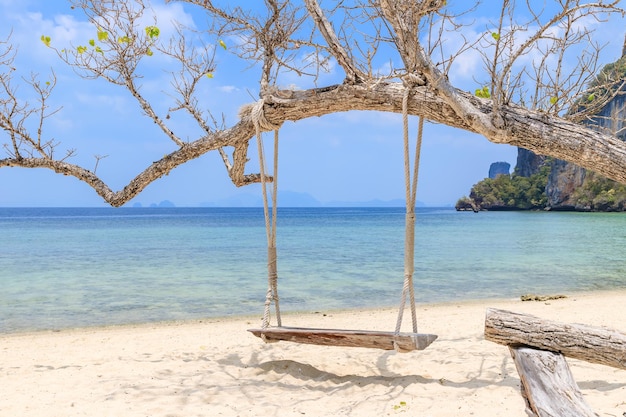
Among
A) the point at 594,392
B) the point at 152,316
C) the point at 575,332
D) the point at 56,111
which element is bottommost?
the point at 152,316

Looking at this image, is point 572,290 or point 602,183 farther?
point 602,183

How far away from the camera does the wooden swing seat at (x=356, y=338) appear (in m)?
2.92

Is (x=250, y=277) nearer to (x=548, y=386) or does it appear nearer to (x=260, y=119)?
(x=260, y=119)

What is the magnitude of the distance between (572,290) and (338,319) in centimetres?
483

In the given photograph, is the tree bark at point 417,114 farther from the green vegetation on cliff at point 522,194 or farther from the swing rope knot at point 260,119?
the green vegetation on cliff at point 522,194

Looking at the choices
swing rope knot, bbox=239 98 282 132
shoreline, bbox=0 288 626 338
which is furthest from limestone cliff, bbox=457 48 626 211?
Answer: swing rope knot, bbox=239 98 282 132

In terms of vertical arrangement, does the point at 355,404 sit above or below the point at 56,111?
below

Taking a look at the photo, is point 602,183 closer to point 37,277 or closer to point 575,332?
point 37,277

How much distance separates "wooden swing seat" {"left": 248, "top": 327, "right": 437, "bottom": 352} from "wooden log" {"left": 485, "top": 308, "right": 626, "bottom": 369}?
54cm

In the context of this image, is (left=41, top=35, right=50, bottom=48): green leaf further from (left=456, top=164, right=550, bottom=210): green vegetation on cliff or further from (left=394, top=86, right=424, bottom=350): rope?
(left=456, top=164, right=550, bottom=210): green vegetation on cliff

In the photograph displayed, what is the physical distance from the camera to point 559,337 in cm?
239

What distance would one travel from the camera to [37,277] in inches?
425

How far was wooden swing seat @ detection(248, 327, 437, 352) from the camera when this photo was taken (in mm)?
2918

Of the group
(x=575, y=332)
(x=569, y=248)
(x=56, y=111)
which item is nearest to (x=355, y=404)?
(x=575, y=332)
